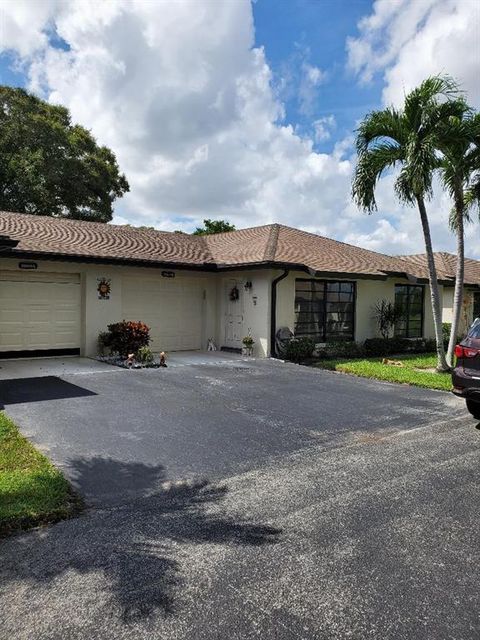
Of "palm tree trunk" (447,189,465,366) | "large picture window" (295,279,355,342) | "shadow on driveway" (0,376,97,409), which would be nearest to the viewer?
"shadow on driveway" (0,376,97,409)

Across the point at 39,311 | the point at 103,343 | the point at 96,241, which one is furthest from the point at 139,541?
the point at 96,241

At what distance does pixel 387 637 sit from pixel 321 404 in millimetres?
6000

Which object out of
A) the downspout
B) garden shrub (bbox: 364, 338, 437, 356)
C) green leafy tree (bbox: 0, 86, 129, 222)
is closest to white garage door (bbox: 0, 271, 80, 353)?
the downspout

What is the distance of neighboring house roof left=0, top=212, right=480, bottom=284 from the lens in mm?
13195

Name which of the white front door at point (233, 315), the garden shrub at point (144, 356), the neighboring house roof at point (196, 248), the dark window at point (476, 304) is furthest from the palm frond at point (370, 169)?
the dark window at point (476, 304)

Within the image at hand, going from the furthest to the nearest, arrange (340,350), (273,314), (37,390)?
(340,350) → (273,314) → (37,390)

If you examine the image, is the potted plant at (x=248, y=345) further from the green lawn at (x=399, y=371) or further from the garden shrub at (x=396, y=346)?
the garden shrub at (x=396, y=346)

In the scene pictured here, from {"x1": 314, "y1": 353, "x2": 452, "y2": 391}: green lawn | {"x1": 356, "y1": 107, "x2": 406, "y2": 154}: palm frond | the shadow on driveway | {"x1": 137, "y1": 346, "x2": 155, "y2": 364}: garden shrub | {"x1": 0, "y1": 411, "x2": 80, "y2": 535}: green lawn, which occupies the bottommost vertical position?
{"x1": 0, "y1": 411, "x2": 80, "y2": 535}: green lawn

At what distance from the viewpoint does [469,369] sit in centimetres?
705

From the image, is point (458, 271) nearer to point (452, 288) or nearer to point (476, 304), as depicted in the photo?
point (452, 288)

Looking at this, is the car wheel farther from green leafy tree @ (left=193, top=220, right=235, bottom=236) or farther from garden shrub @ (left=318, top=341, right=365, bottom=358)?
green leafy tree @ (left=193, top=220, right=235, bottom=236)

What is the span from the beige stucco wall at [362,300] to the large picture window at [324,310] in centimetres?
22

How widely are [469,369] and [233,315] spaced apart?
9191 mm

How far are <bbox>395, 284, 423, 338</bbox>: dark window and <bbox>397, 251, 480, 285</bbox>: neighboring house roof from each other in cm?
72
